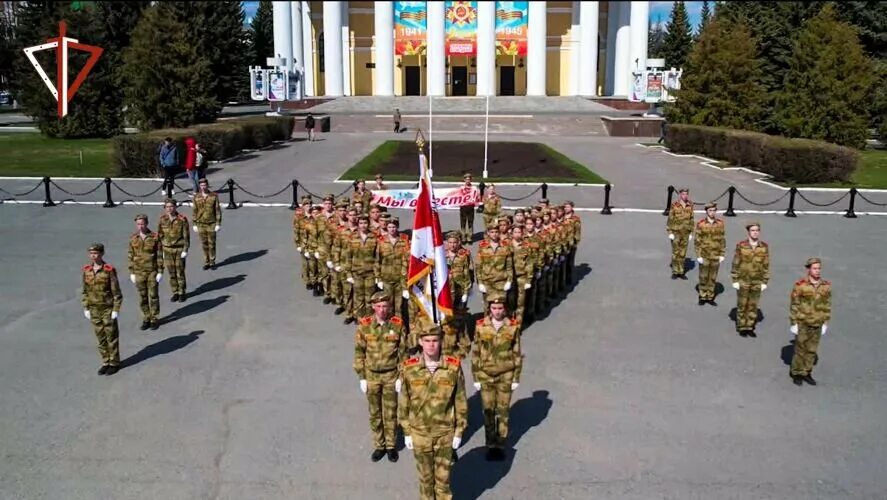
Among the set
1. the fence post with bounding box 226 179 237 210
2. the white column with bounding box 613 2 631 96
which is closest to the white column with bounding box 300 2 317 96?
the white column with bounding box 613 2 631 96

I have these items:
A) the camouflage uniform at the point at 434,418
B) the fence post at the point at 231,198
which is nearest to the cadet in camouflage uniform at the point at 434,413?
the camouflage uniform at the point at 434,418

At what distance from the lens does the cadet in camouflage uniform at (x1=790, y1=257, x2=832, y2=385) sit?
862 centimetres

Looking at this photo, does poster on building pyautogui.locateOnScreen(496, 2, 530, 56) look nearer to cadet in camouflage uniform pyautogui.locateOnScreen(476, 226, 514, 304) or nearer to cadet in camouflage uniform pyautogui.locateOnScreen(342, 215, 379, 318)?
cadet in camouflage uniform pyautogui.locateOnScreen(342, 215, 379, 318)

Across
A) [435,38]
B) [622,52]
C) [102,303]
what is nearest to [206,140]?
[102,303]

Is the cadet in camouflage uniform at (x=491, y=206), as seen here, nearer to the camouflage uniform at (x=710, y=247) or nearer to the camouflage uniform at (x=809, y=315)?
the camouflage uniform at (x=710, y=247)

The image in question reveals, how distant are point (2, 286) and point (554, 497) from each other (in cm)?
1072

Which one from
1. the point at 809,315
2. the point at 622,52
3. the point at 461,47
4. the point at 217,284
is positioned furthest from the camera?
the point at 622,52

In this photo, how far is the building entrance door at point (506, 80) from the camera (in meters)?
71.1

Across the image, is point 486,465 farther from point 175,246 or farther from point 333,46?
point 333,46

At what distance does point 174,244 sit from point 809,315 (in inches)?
362

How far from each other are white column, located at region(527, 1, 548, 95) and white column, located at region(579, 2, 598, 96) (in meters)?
3.53

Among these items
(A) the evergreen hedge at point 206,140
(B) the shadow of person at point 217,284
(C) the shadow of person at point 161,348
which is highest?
(A) the evergreen hedge at point 206,140

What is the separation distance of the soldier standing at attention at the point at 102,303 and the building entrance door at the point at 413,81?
63250 millimetres

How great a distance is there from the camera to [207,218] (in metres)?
13.9
